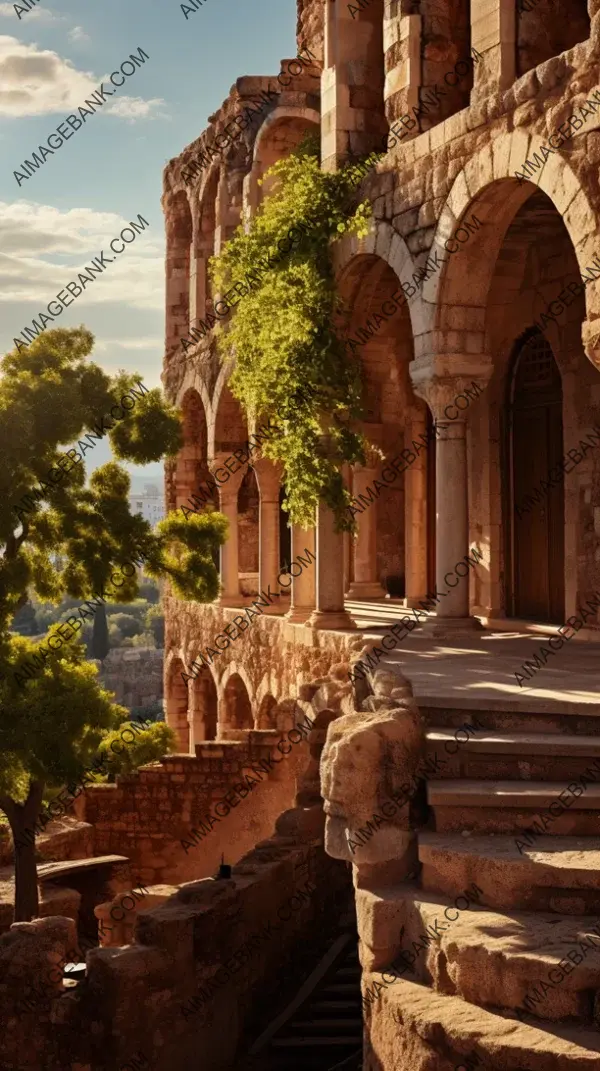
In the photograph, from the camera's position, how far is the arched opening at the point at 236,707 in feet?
62.8

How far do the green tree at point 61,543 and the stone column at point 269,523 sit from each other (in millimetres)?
5168

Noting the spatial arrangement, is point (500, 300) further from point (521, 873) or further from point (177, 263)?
point (177, 263)

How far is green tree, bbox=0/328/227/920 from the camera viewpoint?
9992mm

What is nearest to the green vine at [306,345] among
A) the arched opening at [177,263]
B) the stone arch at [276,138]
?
the stone arch at [276,138]

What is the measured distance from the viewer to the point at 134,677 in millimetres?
64562

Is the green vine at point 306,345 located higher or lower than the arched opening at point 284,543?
higher

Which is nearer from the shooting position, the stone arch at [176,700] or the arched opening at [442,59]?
the arched opening at [442,59]

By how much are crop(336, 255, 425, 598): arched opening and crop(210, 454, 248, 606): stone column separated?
1917 millimetres

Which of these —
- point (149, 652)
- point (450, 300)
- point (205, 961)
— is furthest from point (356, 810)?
point (149, 652)

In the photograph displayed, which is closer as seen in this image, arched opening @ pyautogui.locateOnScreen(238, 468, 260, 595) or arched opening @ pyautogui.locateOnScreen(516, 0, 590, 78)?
arched opening @ pyautogui.locateOnScreen(516, 0, 590, 78)

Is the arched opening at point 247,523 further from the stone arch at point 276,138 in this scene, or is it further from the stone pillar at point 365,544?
the stone arch at point 276,138

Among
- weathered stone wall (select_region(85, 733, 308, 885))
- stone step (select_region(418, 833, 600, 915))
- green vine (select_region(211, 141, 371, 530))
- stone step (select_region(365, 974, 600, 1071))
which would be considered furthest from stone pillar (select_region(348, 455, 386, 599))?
stone step (select_region(365, 974, 600, 1071))

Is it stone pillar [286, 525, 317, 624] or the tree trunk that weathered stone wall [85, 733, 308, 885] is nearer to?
stone pillar [286, 525, 317, 624]

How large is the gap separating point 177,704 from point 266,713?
286 inches
